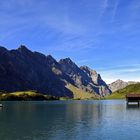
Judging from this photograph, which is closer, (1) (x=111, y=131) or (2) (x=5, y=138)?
(2) (x=5, y=138)

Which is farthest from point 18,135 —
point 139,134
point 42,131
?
point 139,134

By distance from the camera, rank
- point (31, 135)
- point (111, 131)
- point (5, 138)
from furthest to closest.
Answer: point (111, 131) → point (31, 135) → point (5, 138)

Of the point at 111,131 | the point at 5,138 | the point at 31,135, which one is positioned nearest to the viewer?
the point at 5,138

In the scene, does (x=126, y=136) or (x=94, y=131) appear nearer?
(x=126, y=136)

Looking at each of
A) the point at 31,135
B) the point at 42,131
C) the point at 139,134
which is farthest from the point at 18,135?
the point at 139,134

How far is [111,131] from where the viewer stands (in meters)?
75.7

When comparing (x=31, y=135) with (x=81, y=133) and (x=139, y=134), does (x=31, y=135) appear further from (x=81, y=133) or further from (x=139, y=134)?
(x=139, y=134)

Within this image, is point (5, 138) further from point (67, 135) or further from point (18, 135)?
point (67, 135)

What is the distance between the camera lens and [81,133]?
73.2 meters

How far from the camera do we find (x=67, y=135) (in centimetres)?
6975

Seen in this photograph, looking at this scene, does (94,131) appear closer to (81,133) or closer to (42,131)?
(81,133)

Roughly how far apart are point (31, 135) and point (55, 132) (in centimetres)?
724

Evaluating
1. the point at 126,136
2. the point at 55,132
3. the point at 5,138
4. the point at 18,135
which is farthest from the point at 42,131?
the point at 126,136

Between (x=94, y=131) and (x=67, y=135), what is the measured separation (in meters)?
8.95
